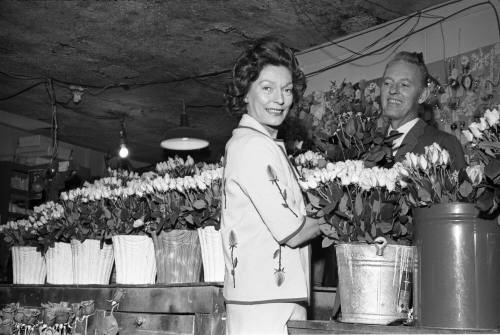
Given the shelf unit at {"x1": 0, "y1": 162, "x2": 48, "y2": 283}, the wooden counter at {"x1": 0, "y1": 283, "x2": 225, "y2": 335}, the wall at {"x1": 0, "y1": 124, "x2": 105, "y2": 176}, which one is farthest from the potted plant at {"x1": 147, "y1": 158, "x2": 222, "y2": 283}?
the wall at {"x1": 0, "y1": 124, "x2": 105, "y2": 176}

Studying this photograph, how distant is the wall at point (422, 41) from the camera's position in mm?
4492

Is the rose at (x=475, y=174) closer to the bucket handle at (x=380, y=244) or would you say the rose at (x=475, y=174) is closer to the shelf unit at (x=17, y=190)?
the bucket handle at (x=380, y=244)

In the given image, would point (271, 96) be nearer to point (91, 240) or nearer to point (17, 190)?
point (91, 240)

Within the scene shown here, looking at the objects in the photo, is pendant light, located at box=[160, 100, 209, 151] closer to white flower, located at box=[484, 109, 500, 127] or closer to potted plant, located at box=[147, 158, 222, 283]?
potted plant, located at box=[147, 158, 222, 283]

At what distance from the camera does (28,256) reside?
135 inches

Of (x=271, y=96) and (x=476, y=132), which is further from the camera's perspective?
(x=271, y=96)

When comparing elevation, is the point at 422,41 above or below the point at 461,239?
above

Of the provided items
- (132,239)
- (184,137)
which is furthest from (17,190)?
(132,239)

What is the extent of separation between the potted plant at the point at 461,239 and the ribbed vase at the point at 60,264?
205 centimetres

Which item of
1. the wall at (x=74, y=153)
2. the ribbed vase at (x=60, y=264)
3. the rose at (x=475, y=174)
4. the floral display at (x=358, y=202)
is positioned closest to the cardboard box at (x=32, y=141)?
the wall at (x=74, y=153)

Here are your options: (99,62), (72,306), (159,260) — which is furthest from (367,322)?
(99,62)

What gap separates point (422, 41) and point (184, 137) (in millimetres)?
2492

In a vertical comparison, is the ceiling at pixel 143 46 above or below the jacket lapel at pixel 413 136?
above

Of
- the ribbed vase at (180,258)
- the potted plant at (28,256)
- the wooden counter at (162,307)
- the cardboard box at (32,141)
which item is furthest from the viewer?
the cardboard box at (32,141)
